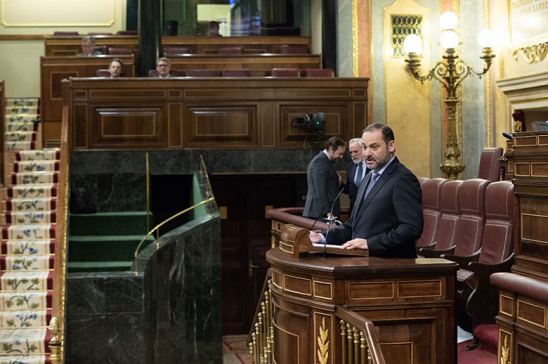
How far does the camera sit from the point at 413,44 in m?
10.1

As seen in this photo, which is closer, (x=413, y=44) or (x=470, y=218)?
(x=470, y=218)


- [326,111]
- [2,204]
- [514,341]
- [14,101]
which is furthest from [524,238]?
[14,101]

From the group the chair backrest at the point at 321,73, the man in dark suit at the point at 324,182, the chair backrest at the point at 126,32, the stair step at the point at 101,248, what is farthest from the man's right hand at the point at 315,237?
the chair backrest at the point at 126,32

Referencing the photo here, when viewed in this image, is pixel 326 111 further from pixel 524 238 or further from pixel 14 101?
pixel 524 238

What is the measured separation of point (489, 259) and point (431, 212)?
1349mm

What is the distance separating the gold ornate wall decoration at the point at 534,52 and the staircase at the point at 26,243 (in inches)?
188

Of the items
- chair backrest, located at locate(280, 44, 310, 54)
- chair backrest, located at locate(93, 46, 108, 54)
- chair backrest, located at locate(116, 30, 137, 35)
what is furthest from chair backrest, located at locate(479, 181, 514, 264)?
chair backrest, located at locate(116, 30, 137, 35)

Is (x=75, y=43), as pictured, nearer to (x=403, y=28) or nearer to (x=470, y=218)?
(x=403, y=28)

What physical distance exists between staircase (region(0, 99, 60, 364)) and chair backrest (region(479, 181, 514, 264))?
3.38 metres

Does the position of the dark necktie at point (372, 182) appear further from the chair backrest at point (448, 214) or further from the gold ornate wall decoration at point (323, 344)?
→ the chair backrest at point (448, 214)

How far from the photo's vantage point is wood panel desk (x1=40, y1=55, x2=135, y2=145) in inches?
400

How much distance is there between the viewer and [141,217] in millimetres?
9336

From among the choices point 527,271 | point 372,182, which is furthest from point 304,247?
point 527,271

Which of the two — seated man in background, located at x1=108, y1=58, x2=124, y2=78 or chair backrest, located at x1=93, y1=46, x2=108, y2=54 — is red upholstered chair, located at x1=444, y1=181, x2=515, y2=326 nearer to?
seated man in background, located at x1=108, y1=58, x2=124, y2=78
